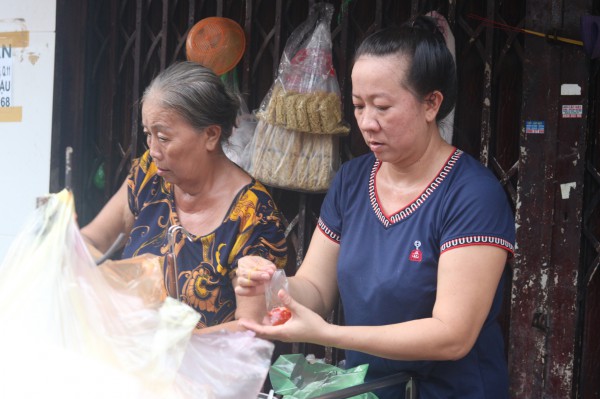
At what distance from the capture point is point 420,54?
1883mm

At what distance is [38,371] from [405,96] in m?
1.01

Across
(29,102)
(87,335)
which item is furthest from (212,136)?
(29,102)

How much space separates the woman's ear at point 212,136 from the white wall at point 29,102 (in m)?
1.62

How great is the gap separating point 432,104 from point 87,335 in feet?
3.19

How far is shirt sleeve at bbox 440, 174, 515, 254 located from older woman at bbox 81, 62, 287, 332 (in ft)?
2.21

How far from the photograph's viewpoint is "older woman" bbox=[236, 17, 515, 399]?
5.77ft

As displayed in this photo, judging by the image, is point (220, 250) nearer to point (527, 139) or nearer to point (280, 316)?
point (280, 316)

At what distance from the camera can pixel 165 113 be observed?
241 cm

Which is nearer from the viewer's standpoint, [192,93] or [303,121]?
[192,93]

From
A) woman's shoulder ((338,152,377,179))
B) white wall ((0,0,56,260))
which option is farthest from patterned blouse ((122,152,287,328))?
white wall ((0,0,56,260))

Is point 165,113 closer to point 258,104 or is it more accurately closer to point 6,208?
point 258,104

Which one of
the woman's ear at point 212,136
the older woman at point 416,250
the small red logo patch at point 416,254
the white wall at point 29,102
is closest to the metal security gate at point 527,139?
the white wall at point 29,102

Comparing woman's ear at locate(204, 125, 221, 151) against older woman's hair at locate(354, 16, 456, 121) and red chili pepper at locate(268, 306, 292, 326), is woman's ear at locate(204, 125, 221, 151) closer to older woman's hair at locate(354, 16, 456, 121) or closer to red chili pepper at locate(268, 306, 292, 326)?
older woman's hair at locate(354, 16, 456, 121)

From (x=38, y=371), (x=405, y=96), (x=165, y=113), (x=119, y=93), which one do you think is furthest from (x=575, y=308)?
(x=119, y=93)
